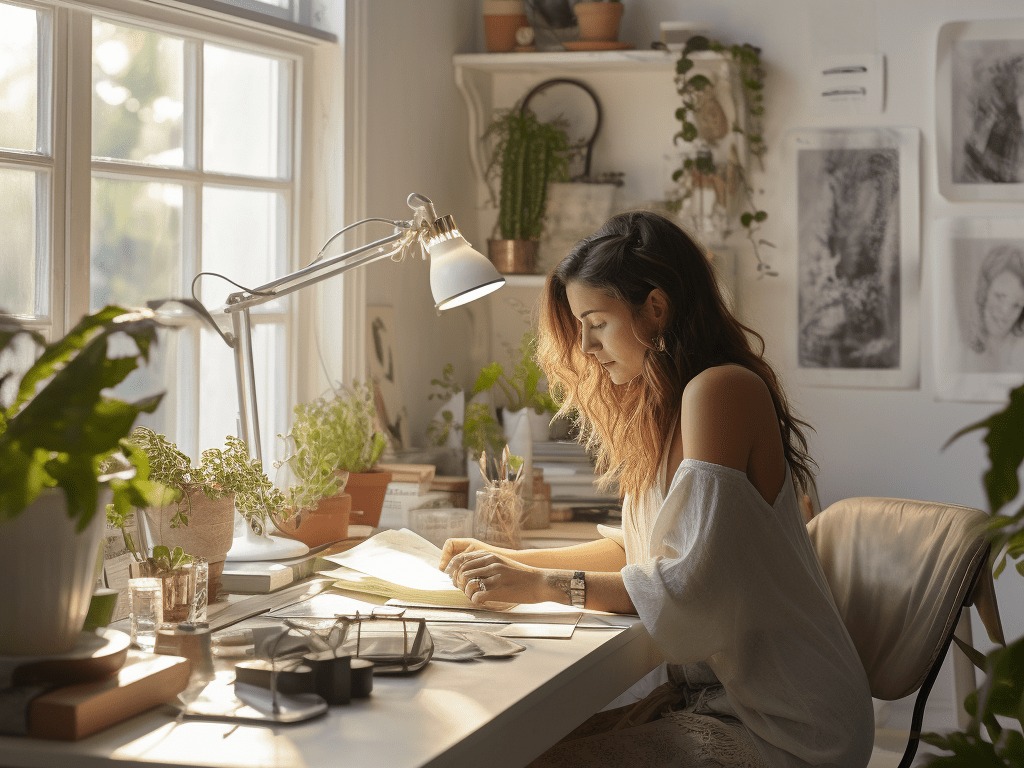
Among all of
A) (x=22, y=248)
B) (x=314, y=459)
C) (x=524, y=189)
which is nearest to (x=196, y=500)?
(x=314, y=459)

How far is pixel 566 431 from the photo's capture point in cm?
330

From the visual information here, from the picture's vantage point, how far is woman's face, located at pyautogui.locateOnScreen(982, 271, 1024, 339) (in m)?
3.18

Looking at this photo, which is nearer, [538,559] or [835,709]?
[835,709]

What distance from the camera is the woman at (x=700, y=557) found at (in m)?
1.72

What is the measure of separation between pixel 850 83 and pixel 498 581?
6.59 ft

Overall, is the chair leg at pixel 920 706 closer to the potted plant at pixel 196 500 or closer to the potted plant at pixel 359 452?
the potted plant at pixel 196 500

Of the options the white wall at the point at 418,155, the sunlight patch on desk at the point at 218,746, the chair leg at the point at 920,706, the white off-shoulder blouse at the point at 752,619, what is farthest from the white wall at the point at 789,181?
the sunlight patch on desk at the point at 218,746

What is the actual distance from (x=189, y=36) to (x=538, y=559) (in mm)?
1275

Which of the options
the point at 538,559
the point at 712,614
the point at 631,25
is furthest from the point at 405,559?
the point at 631,25

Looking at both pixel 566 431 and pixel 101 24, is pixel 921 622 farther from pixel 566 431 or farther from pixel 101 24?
pixel 101 24

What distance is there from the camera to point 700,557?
170cm

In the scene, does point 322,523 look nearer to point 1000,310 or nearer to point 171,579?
point 171,579

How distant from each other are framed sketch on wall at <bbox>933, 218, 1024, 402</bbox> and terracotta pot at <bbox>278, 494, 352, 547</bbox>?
5.64 feet

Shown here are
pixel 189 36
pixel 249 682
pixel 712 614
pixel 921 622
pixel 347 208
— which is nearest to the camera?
pixel 249 682
